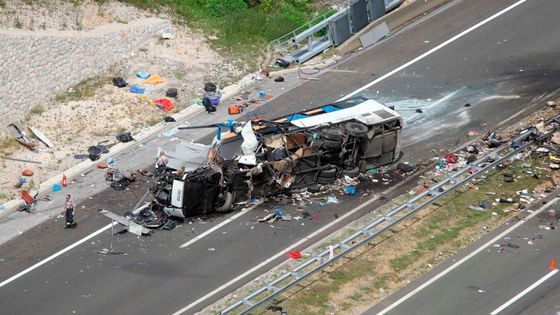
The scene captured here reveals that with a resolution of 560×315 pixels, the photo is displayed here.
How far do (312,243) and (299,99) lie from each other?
764cm

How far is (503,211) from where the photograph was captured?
89.1ft

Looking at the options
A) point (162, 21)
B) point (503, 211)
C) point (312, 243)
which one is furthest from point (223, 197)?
point (162, 21)

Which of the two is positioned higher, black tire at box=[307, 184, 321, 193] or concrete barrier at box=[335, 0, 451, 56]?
concrete barrier at box=[335, 0, 451, 56]

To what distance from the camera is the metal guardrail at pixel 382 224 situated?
78.2 ft

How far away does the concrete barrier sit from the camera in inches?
1404

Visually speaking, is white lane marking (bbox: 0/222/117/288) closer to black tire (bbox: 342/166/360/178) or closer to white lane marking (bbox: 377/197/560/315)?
black tire (bbox: 342/166/360/178)

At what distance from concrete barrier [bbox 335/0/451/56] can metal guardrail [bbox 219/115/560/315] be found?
7479 millimetres

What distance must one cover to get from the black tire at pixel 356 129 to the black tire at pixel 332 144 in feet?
1.31

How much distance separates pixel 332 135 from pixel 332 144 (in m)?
0.22

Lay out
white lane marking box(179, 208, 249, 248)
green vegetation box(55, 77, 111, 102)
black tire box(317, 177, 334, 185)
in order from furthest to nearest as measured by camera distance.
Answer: green vegetation box(55, 77, 111, 102), black tire box(317, 177, 334, 185), white lane marking box(179, 208, 249, 248)

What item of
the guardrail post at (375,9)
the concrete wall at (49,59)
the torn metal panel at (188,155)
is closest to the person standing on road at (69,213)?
the torn metal panel at (188,155)

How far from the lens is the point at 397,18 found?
36.8 meters

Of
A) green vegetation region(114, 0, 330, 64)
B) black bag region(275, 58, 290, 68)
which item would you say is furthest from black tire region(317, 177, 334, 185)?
green vegetation region(114, 0, 330, 64)

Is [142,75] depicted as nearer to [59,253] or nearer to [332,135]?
[332,135]
